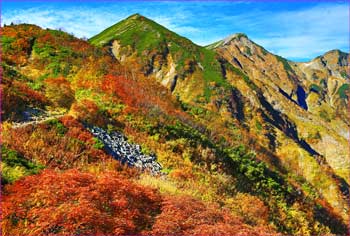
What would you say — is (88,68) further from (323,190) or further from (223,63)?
(223,63)

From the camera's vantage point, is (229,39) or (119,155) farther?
(229,39)

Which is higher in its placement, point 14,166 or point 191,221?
point 14,166

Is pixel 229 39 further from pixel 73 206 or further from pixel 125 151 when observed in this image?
pixel 73 206

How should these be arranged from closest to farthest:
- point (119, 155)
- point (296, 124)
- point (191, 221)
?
point (191, 221) → point (119, 155) → point (296, 124)

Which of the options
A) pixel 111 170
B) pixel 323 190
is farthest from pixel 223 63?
pixel 111 170

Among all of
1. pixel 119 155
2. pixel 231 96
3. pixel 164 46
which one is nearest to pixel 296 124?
pixel 231 96

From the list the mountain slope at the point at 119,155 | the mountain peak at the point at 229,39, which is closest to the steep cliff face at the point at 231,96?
the mountain slope at the point at 119,155

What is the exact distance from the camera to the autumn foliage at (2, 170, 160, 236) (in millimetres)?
8367

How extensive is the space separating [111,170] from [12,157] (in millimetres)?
3808

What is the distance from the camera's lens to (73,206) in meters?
8.97

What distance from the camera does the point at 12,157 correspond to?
37.8 ft

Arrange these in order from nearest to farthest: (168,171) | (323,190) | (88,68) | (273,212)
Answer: (168,171) < (273,212) < (88,68) < (323,190)

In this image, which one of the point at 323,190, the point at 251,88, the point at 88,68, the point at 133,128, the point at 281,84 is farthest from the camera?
the point at 281,84

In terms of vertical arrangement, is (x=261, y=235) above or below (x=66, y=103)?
below
